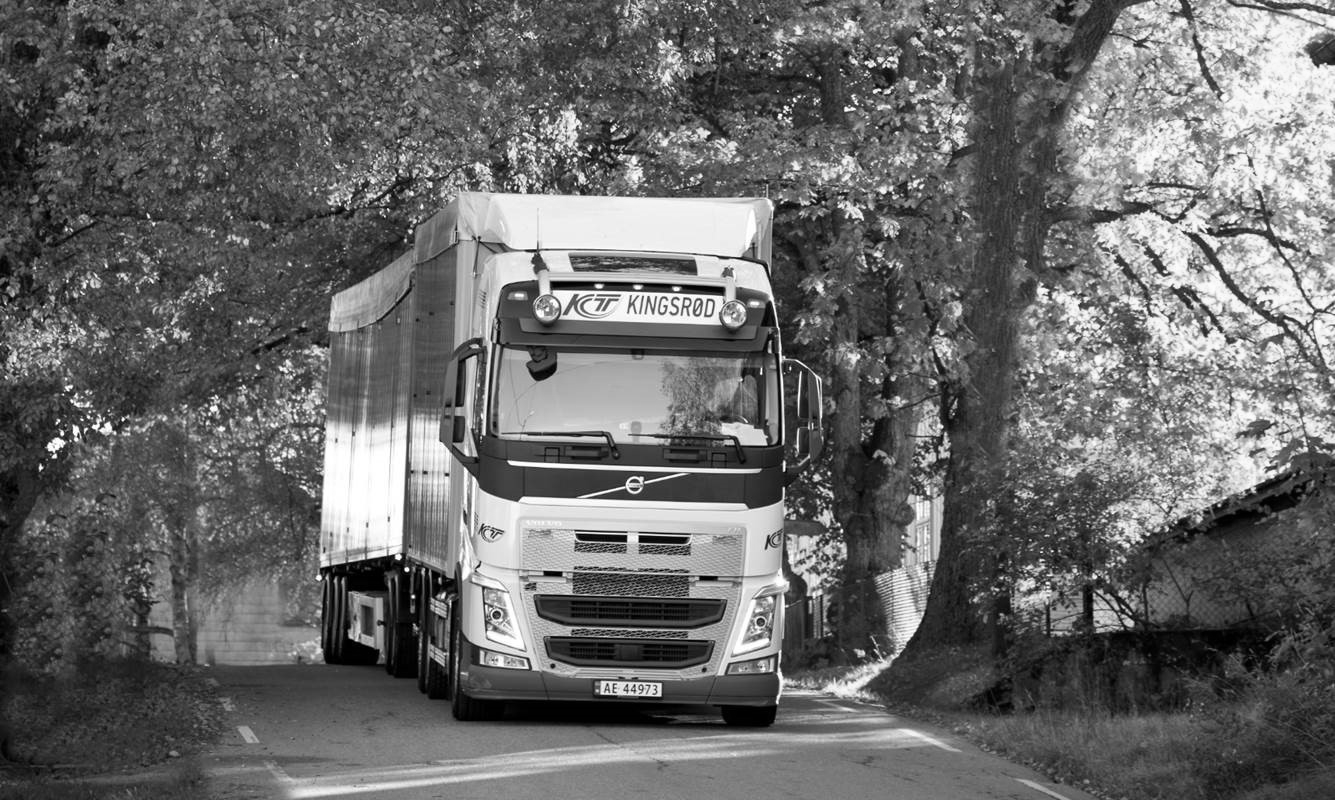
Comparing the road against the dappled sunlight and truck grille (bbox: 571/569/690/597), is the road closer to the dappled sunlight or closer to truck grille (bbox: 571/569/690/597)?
the dappled sunlight

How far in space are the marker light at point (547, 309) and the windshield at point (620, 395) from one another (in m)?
0.24

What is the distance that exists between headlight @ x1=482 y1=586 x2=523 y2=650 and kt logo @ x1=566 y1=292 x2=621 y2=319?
2.21m

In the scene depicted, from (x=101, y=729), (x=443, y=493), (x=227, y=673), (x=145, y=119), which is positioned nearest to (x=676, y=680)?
(x=443, y=493)

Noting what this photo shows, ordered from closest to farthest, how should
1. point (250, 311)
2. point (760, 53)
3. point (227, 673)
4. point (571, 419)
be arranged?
point (571, 419)
point (227, 673)
point (760, 53)
point (250, 311)

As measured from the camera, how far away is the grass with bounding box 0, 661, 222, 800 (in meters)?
12.1

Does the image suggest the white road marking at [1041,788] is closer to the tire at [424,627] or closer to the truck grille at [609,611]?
the truck grille at [609,611]

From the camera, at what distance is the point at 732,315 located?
49.1 feet

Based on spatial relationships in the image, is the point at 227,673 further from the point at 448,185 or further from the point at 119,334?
the point at 448,185

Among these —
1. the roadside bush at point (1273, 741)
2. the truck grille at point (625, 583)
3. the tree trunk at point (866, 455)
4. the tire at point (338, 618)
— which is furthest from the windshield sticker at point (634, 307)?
the tree trunk at point (866, 455)

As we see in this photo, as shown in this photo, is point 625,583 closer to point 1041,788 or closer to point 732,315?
point 732,315

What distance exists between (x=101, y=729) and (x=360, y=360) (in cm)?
798

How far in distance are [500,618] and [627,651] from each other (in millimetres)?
1011

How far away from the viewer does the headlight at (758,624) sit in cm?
1515

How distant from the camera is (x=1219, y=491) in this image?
64.4 ft
